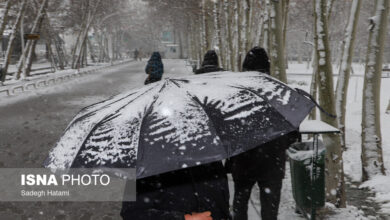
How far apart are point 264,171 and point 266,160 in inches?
4.8

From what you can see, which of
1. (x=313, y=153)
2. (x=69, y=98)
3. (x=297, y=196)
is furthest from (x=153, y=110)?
(x=69, y=98)

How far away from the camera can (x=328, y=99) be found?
5.59 metres

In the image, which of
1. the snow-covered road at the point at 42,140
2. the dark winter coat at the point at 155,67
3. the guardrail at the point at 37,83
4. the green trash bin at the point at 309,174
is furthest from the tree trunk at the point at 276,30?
the guardrail at the point at 37,83

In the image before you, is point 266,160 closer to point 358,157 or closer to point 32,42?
point 358,157

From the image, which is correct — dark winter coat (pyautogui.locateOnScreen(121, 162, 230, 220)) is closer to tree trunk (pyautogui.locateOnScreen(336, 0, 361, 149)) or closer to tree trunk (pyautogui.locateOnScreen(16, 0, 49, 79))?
tree trunk (pyautogui.locateOnScreen(336, 0, 361, 149))

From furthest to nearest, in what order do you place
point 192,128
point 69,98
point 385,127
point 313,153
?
point 69,98, point 385,127, point 313,153, point 192,128

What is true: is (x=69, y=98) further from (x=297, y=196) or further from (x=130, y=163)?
(x=130, y=163)

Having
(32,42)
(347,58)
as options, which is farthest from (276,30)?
(32,42)

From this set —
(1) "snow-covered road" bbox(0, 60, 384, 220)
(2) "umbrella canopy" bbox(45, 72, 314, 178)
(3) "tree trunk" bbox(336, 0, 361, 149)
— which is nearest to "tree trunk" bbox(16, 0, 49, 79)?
(1) "snow-covered road" bbox(0, 60, 384, 220)

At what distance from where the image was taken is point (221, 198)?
2477 millimetres

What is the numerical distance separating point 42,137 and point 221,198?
8660mm

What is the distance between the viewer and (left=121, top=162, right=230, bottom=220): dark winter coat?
2.34 m

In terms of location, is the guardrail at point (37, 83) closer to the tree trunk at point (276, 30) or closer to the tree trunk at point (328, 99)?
the tree trunk at point (276, 30)

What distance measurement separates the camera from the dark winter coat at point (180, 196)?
234cm
